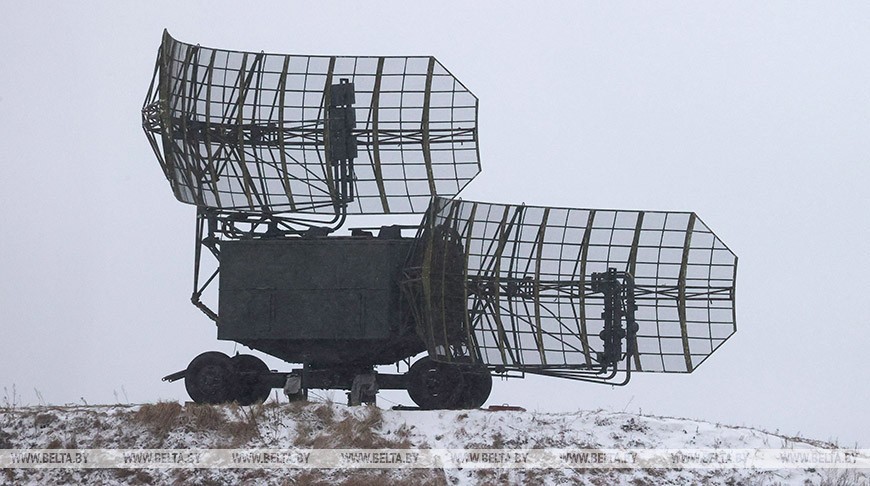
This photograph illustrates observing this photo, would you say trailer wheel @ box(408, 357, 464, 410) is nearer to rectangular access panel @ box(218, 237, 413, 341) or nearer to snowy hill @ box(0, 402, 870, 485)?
rectangular access panel @ box(218, 237, 413, 341)

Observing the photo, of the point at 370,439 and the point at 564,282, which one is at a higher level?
the point at 564,282

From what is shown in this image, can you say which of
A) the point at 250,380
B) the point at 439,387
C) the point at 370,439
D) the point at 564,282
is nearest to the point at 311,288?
the point at 250,380

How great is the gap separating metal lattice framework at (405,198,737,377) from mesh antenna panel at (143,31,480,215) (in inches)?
113

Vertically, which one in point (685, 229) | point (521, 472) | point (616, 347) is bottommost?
point (521, 472)

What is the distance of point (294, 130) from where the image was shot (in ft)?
120

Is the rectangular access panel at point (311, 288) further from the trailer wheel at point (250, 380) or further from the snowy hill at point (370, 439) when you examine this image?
the snowy hill at point (370, 439)

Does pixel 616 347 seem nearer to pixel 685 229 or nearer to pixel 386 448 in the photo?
pixel 685 229

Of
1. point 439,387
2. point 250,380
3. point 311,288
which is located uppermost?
point 311,288

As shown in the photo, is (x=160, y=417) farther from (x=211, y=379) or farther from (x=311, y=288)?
(x=311, y=288)

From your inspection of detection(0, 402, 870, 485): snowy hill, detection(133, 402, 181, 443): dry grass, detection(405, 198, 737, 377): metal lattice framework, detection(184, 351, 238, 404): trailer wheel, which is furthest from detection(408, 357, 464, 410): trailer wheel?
detection(133, 402, 181, 443): dry grass

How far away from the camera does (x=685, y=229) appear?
34.6m

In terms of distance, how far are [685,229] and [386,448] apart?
765cm

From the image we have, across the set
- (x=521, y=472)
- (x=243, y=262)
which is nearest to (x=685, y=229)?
(x=521, y=472)

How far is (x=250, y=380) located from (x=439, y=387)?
13.3 ft
